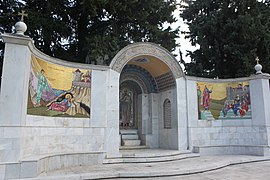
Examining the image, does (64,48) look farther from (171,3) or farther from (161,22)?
(171,3)

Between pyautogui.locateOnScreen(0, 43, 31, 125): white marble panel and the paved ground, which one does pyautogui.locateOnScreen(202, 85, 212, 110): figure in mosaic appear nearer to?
the paved ground

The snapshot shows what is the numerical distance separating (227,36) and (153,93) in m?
8.10

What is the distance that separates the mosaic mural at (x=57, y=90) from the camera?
7.79m

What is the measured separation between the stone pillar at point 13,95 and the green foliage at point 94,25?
6189 millimetres

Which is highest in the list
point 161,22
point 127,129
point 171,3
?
point 171,3

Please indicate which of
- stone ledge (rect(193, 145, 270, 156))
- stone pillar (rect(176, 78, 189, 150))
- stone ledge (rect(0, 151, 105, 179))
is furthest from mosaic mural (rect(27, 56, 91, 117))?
stone ledge (rect(193, 145, 270, 156))

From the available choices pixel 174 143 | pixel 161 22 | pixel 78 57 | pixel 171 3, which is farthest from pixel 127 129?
pixel 171 3

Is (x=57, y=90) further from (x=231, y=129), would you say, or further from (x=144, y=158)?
(x=231, y=129)

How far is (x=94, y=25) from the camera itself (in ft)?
51.3

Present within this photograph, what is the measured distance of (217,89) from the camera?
13148 mm

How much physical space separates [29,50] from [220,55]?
47.3ft

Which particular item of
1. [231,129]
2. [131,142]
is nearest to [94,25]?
[131,142]

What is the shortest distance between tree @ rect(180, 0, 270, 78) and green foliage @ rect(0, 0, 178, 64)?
3.51 m

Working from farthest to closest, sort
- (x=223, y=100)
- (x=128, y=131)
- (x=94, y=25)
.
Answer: (x=94, y=25)
(x=128, y=131)
(x=223, y=100)
